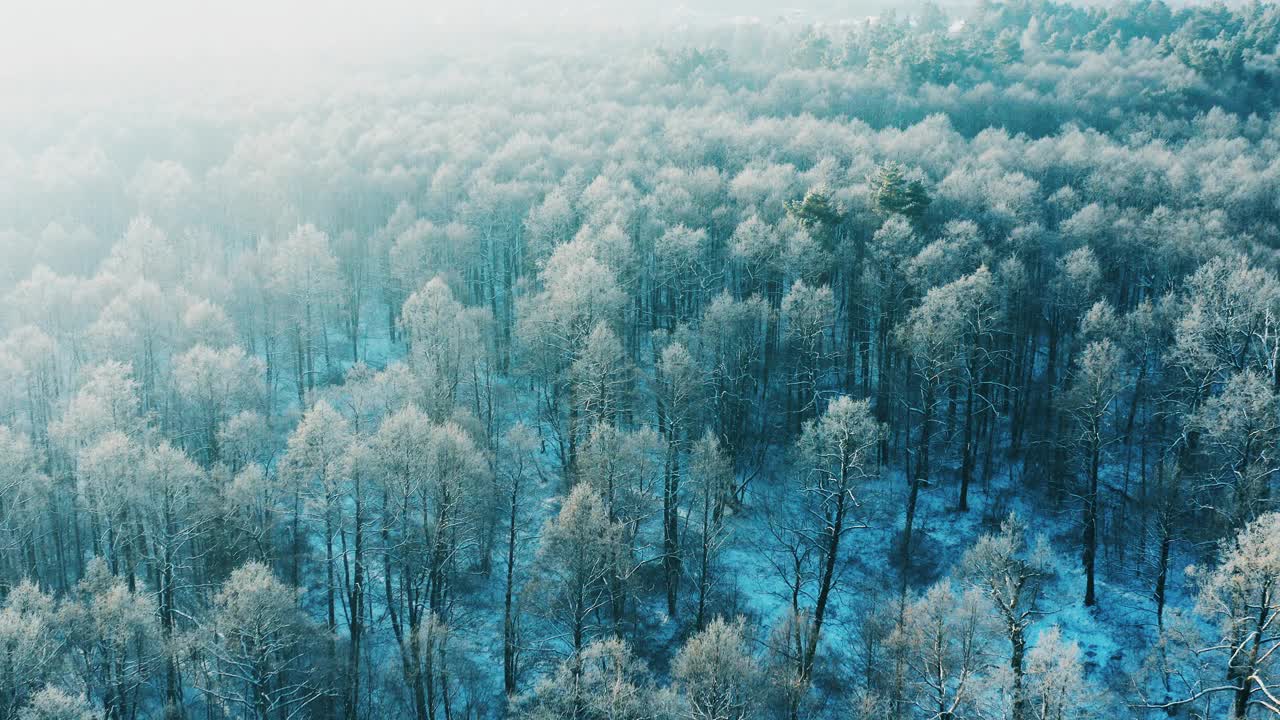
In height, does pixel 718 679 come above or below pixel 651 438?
below

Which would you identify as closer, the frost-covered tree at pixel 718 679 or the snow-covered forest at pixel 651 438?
the frost-covered tree at pixel 718 679

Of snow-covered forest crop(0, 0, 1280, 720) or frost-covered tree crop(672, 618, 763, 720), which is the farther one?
snow-covered forest crop(0, 0, 1280, 720)

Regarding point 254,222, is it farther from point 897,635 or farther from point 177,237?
point 897,635

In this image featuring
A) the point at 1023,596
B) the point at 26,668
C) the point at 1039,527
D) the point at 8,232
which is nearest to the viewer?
the point at 26,668

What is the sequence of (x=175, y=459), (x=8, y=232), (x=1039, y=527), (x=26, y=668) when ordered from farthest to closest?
1. (x=8, y=232)
2. (x=1039, y=527)
3. (x=175, y=459)
4. (x=26, y=668)

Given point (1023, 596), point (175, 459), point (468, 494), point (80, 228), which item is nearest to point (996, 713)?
point (1023, 596)

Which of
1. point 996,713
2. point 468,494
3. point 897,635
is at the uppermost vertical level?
point 468,494

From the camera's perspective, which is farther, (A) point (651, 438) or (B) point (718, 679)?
(A) point (651, 438)

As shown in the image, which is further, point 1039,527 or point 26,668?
point 1039,527
